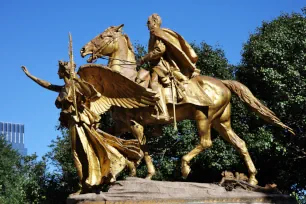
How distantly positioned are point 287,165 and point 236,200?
1133 centimetres

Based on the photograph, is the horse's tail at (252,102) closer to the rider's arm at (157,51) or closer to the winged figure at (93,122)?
the rider's arm at (157,51)

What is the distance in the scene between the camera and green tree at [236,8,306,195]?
2152cm

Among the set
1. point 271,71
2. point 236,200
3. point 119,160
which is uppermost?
point 271,71

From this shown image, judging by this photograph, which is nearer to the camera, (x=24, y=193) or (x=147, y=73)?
(x=147, y=73)

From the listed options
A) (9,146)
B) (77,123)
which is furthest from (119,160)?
(9,146)

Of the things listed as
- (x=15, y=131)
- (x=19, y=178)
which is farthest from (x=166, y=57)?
(x=15, y=131)

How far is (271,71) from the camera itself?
72.4ft

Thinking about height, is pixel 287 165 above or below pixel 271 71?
below

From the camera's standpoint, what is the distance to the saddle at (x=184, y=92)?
44.8 feet

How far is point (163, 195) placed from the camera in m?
12.4

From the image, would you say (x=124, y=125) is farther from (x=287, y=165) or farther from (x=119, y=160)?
(x=287, y=165)

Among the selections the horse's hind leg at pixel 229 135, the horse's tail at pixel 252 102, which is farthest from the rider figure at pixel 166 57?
the horse's hind leg at pixel 229 135

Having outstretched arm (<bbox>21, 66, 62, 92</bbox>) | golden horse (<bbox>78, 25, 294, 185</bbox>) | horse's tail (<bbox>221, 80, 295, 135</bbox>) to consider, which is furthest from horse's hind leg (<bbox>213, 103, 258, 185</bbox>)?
outstretched arm (<bbox>21, 66, 62, 92</bbox>)

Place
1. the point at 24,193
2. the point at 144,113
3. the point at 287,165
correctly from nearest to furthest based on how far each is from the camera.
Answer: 1. the point at 144,113
2. the point at 287,165
3. the point at 24,193
